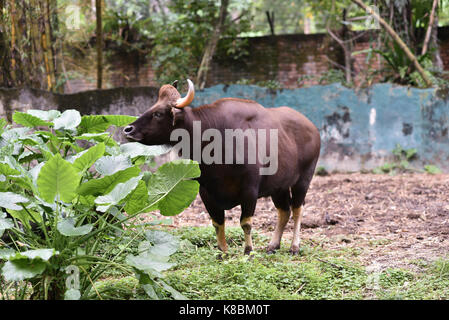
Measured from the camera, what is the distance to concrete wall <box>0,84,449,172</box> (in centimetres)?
936

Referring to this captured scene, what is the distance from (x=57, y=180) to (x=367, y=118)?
7.83 metres

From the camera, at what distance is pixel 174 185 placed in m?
3.21

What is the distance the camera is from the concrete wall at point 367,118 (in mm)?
9359

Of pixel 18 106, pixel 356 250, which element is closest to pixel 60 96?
pixel 18 106

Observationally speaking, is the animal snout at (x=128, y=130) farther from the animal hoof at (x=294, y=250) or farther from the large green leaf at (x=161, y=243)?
the animal hoof at (x=294, y=250)

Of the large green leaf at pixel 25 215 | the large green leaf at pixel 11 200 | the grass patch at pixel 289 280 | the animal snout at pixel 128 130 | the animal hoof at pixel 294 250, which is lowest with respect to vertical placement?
the animal hoof at pixel 294 250

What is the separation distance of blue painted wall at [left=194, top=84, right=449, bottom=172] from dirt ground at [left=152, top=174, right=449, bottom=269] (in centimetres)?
62

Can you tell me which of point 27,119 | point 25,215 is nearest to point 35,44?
point 27,119

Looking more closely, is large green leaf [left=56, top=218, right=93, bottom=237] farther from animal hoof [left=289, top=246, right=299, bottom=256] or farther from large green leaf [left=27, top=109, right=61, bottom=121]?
animal hoof [left=289, top=246, right=299, bottom=256]

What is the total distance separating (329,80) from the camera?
11883 millimetres

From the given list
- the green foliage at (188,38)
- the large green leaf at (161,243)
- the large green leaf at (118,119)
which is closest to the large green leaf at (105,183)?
the large green leaf at (161,243)

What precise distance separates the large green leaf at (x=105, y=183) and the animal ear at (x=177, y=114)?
1227mm

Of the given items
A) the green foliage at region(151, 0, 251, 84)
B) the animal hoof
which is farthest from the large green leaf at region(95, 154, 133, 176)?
the green foliage at region(151, 0, 251, 84)
